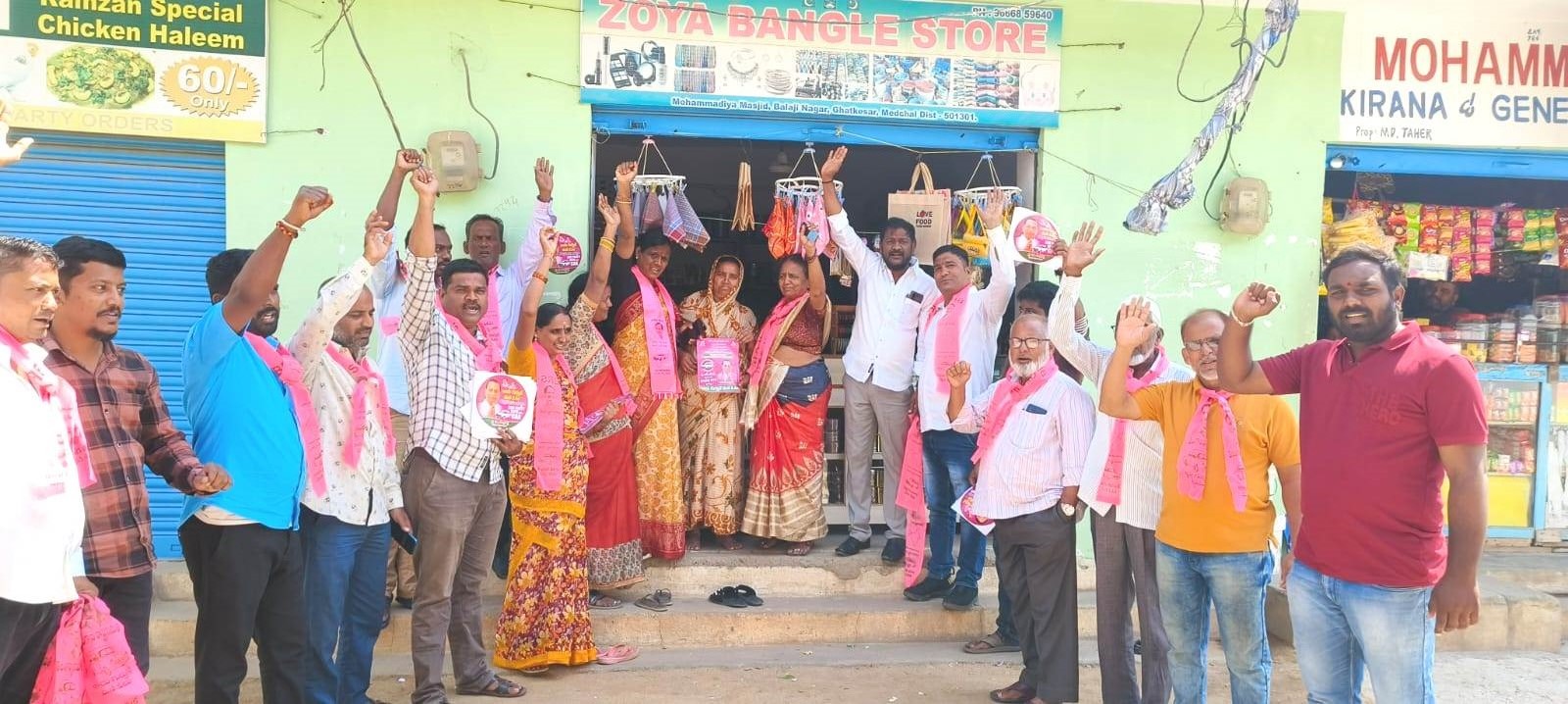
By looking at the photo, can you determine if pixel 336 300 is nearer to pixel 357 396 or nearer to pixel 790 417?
pixel 357 396

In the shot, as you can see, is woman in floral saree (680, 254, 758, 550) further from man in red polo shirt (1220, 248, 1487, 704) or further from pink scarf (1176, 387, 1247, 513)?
man in red polo shirt (1220, 248, 1487, 704)

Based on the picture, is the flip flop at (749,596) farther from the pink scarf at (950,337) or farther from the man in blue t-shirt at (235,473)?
the man in blue t-shirt at (235,473)

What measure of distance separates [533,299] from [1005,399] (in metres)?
2.01

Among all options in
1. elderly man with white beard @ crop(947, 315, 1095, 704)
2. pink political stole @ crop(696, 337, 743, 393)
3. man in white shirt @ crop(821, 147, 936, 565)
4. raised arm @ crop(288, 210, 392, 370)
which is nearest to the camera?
raised arm @ crop(288, 210, 392, 370)

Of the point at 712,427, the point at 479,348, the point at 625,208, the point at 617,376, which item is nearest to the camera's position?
the point at 479,348

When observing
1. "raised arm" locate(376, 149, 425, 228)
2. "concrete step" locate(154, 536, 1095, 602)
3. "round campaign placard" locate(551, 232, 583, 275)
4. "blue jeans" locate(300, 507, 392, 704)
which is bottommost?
"concrete step" locate(154, 536, 1095, 602)

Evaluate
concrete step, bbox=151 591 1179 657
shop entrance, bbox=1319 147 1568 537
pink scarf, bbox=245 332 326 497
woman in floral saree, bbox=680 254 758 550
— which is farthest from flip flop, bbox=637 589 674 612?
shop entrance, bbox=1319 147 1568 537

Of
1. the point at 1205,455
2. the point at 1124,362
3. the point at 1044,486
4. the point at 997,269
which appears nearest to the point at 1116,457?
the point at 1044,486

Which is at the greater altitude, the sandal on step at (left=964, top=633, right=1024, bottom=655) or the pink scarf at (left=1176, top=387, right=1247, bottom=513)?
the pink scarf at (left=1176, top=387, right=1247, bottom=513)

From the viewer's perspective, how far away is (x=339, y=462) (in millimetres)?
3805

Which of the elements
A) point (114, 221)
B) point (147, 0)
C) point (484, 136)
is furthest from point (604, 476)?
point (147, 0)

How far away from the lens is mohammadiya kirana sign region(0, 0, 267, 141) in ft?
17.5

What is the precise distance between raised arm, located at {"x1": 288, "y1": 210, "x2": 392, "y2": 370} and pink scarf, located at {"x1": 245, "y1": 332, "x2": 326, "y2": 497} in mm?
60

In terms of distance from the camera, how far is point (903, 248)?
604 cm
